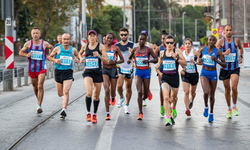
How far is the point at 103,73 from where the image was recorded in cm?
1031

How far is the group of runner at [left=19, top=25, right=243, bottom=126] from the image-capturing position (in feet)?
29.8

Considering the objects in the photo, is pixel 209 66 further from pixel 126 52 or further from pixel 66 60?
pixel 66 60

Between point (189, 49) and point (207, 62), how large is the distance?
3.49 feet

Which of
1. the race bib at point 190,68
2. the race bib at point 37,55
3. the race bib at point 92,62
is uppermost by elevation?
the race bib at point 37,55

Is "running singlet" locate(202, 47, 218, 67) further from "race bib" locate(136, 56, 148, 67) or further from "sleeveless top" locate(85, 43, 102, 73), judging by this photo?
"sleeveless top" locate(85, 43, 102, 73)

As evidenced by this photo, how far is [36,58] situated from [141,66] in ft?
8.35

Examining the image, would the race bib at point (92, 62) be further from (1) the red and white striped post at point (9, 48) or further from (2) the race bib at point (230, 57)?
(1) the red and white striped post at point (9, 48)

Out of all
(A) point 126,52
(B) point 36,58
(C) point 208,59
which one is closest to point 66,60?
(B) point 36,58

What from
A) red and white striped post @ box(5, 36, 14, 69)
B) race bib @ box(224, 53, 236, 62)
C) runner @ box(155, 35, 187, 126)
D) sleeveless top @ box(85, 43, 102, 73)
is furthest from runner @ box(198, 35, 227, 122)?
red and white striped post @ box(5, 36, 14, 69)

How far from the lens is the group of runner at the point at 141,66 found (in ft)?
29.8

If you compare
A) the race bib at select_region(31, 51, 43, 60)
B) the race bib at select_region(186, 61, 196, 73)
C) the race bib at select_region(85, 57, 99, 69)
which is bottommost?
the race bib at select_region(186, 61, 196, 73)

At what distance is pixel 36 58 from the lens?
10.9 meters

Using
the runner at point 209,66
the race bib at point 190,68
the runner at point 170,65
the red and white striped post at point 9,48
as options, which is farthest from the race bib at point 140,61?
the red and white striped post at point 9,48

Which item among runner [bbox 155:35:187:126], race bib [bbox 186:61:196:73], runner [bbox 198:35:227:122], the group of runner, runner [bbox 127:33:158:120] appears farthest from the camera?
race bib [bbox 186:61:196:73]
